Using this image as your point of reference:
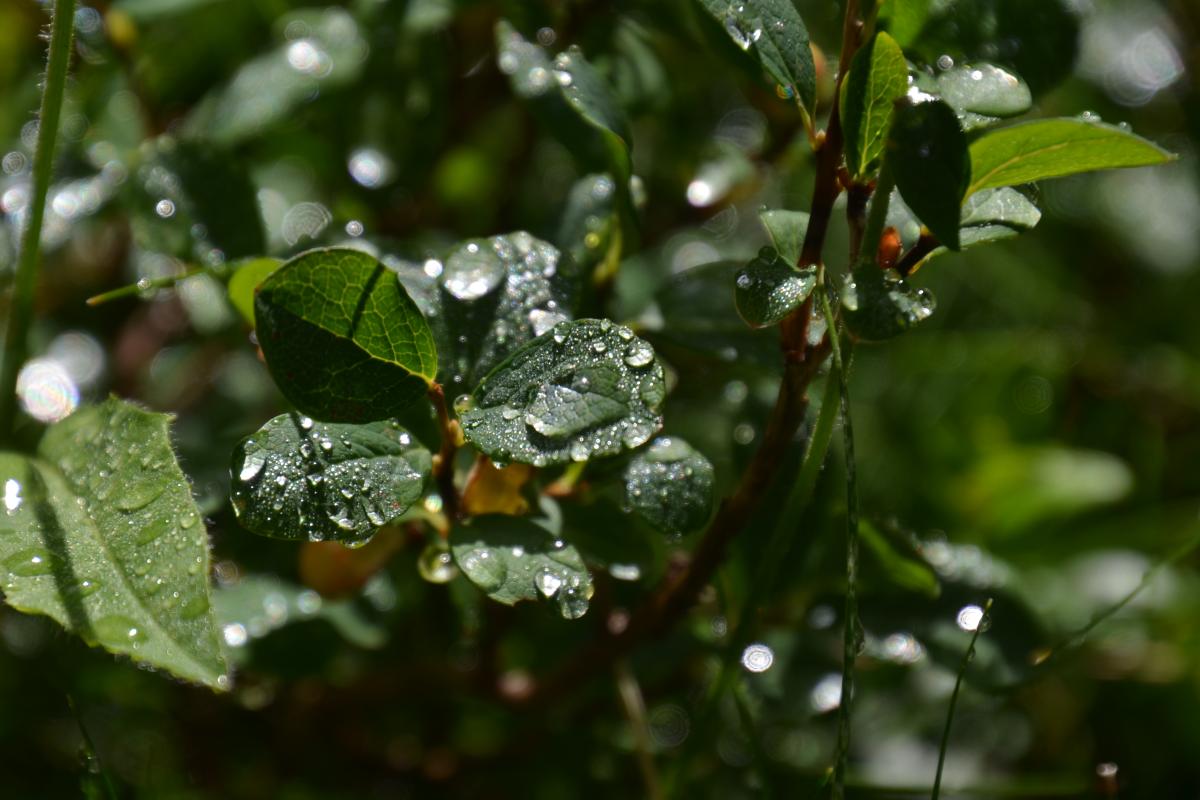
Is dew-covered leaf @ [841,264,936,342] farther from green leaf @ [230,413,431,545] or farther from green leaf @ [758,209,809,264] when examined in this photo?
green leaf @ [230,413,431,545]

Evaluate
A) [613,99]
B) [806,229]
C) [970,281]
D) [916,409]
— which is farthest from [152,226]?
[970,281]

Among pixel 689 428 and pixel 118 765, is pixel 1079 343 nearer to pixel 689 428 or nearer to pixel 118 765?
pixel 689 428

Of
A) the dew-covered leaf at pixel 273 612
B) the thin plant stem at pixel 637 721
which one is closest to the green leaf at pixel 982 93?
the thin plant stem at pixel 637 721

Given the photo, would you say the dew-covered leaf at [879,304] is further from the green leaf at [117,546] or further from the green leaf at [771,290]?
the green leaf at [117,546]

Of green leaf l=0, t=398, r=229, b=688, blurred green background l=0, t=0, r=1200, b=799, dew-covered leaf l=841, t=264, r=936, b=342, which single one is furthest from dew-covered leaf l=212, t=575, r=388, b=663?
dew-covered leaf l=841, t=264, r=936, b=342

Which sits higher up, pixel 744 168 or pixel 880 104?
pixel 880 104

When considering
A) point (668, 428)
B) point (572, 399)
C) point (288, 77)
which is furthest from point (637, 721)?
point (288, 77)
